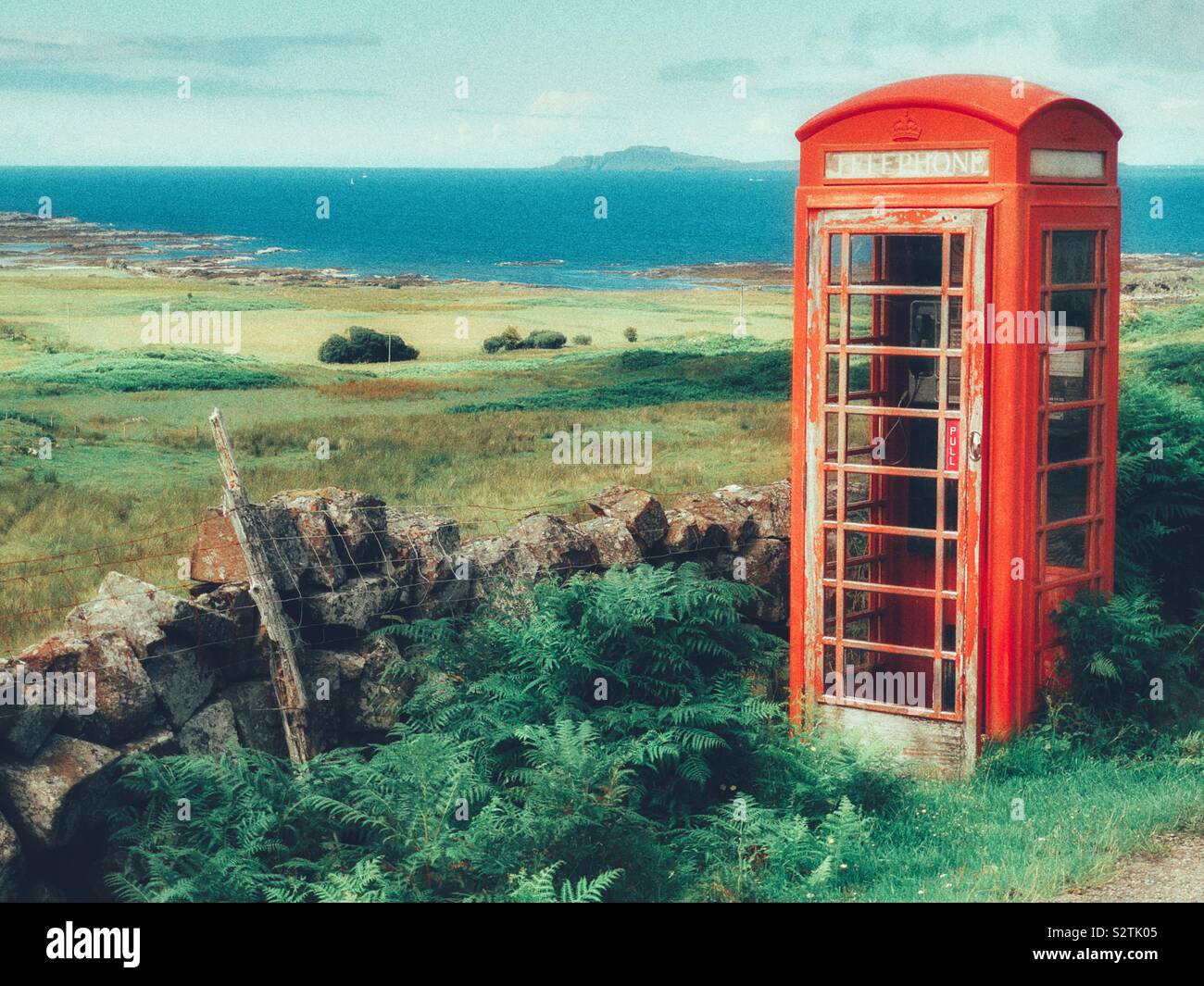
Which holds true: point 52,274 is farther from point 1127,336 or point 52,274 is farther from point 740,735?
point 740,735

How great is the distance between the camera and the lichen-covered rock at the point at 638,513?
9.48 metres

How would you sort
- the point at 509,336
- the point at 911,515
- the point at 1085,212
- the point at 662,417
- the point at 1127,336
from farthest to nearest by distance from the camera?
the point at 509,336 < the point at 1127,336 < the point at 662,417 < the point at 911,515 < the point at 1085,212

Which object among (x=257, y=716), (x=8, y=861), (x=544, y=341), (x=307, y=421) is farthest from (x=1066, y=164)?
(x=544, y=341)

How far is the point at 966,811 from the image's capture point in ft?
24.8

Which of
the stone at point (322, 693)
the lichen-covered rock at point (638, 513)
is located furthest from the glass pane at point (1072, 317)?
the stone at point (322, 693)

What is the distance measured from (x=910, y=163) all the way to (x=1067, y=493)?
7.06 ft

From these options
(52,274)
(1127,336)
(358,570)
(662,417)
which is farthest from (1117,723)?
(52,274)

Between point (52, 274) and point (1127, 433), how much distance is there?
59.2 meters

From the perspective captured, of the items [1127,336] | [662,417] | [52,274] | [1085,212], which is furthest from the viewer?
[52,274]

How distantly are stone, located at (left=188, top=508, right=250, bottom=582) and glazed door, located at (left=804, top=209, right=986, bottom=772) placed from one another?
310 cm

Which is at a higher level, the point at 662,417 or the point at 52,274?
the point at 52,274

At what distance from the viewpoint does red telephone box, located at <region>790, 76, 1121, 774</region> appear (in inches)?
306

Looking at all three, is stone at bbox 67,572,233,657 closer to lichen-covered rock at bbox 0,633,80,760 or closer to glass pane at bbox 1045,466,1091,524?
lichen-covered rock at bbox 0,633,80,760
